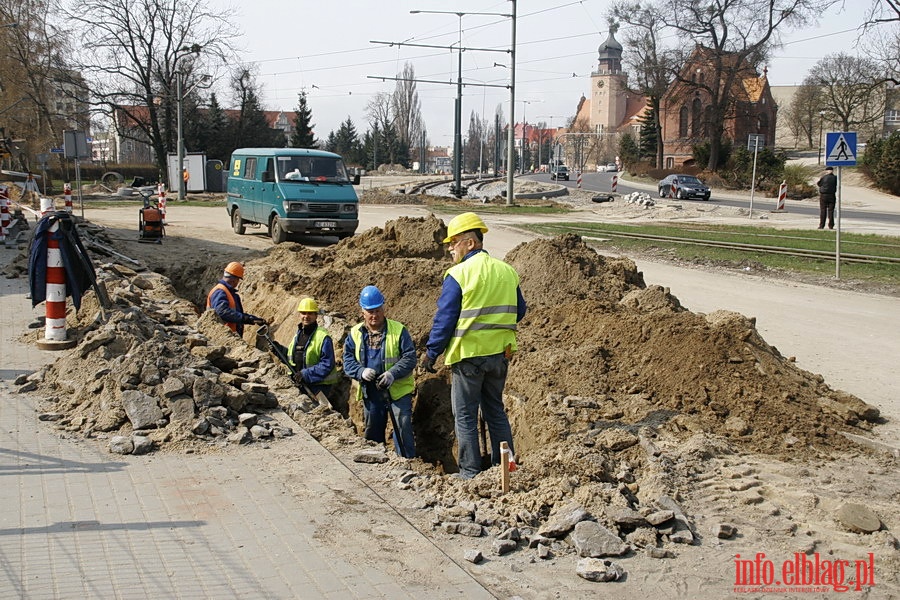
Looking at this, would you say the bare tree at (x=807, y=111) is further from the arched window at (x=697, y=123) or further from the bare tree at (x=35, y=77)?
the bare tree at (x=35, y=77)

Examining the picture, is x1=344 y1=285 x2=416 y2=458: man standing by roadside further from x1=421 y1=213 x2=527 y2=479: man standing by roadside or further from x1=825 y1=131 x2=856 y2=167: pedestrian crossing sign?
x1=825 y1=131 x2=856 y2=167: pedestrian crossing sign

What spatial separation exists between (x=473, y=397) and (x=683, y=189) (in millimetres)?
41881

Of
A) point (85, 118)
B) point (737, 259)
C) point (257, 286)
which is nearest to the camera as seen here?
point (257, 286)

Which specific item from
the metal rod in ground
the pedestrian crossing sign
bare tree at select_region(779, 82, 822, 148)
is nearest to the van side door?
the pedestrian crossing sign

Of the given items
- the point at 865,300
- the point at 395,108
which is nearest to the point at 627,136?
the point at 395,108

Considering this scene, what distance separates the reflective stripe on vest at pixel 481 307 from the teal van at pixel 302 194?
13553 millimetres

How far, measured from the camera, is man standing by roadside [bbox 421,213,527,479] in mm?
5793

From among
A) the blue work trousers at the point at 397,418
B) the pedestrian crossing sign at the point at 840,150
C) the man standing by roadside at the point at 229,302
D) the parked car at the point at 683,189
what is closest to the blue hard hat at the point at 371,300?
the blue work trousers at the point at 397,418

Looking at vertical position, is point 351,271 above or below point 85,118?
below

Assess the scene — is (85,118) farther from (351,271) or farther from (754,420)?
(754,420)

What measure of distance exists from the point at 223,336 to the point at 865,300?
10.5m

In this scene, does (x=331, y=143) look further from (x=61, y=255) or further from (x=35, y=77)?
(x=61, y=255)

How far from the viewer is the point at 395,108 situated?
10569 cm

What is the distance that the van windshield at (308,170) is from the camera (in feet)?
63.5
